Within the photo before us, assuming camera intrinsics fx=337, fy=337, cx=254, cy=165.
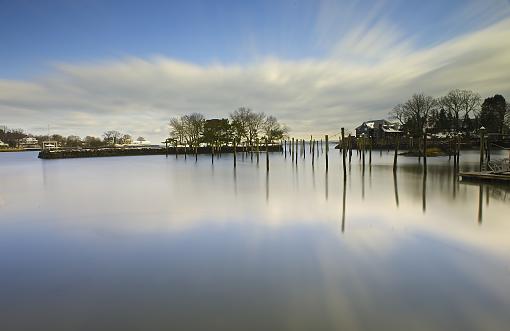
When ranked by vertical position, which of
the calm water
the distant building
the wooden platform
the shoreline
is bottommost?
the calm water

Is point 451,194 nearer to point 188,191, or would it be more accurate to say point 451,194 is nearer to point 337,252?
point 337,252

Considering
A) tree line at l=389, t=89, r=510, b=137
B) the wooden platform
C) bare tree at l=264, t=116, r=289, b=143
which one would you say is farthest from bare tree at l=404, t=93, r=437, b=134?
the wooden platform

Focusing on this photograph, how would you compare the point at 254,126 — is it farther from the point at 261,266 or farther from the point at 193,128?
the point at 261,266

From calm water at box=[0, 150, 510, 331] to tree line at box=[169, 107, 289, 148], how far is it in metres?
52.5

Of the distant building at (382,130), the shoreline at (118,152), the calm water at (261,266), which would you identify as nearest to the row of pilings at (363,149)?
the shoreline at (118,152)

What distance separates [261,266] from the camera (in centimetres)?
663

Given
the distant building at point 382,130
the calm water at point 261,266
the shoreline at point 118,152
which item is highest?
the distant building at point 382,130

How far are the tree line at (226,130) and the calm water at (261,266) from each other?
2066 inches

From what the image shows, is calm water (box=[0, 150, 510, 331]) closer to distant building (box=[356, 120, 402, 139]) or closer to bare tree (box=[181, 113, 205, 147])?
bare tree (box=[181, 113, 205, 147])

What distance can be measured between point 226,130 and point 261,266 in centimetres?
6212

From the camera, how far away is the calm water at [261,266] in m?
4.65

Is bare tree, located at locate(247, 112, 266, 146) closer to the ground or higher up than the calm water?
higher up

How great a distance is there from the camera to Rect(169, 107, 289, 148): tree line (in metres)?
66.6

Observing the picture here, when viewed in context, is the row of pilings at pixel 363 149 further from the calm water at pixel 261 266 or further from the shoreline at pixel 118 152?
the calm water at pixel 261 266
